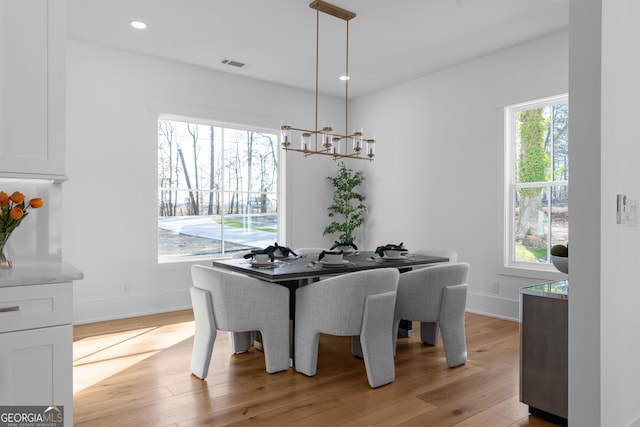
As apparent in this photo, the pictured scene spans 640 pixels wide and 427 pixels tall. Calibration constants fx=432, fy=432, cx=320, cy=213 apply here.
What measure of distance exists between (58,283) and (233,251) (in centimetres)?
387

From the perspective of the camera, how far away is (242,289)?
2.86 metres

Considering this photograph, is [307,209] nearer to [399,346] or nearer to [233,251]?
[233,251]

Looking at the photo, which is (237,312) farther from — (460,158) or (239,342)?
(460,158)

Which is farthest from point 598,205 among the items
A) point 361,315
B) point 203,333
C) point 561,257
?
point 203,333

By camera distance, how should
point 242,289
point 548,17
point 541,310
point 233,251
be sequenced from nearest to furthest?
point 541,310
point 242,289
point 548,17
point 233,251

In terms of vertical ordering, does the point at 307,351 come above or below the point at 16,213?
below

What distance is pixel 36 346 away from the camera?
5.78ft

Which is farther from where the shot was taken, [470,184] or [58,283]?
[470,184]

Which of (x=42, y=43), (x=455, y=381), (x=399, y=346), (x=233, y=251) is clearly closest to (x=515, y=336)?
(x=399, y=346)

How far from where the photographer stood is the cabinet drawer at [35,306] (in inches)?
67.2

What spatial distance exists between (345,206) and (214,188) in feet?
6.38

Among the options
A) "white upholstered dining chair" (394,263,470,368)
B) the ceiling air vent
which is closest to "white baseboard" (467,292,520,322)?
"white upholstered dining chair" (394,263,470,368)

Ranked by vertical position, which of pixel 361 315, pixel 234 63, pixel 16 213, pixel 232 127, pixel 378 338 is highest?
pixel 234 63

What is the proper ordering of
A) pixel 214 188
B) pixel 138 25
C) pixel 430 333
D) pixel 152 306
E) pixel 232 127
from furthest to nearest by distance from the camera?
1. pixel 232 127
2. pixel 214 188
3. pixel 152 306
4. pixel 138 25
5. pixel 430 333
